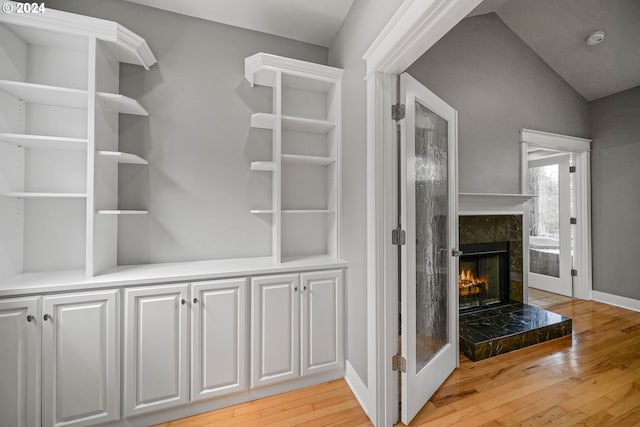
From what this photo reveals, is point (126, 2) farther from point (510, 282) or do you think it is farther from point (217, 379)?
point (510, 282)

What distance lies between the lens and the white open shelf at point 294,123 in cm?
200

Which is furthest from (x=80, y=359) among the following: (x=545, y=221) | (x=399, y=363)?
(x=545, y=221)

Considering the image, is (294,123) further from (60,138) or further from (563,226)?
(563,226)

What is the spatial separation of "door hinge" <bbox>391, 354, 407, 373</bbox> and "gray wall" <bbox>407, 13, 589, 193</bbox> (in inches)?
78.9

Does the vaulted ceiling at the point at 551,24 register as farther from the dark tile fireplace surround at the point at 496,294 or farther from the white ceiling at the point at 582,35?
the dark tile fireplace surround at the point at 496,294

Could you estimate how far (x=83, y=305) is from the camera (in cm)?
147

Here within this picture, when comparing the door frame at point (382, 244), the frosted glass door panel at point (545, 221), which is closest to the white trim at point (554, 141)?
the frosted glass door panel at point (545, 221)

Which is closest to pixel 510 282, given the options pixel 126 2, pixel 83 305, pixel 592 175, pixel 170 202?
pixel 592 175

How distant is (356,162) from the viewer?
1860mm

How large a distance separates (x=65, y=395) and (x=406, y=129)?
246 cm

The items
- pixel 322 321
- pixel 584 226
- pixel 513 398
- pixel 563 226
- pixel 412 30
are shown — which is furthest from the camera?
pixel 563 226

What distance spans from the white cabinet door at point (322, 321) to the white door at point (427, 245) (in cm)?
55

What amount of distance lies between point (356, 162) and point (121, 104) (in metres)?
1.62

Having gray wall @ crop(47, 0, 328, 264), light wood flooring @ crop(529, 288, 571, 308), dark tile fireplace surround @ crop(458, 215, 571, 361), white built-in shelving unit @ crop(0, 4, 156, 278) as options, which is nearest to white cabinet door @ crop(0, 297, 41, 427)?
white built-in shelving unit @ crop(0, 4, 156, 278)
